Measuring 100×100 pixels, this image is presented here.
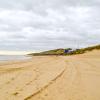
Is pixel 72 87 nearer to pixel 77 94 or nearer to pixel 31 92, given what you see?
pixel 77 94

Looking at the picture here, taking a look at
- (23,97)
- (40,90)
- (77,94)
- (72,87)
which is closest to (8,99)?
(23,97)

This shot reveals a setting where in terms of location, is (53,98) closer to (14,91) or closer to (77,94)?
(77,94)

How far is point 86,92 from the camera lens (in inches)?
361

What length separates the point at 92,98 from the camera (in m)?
8.13

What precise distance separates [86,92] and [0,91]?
344 cm

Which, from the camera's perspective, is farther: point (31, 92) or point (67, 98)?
point (31, 92)

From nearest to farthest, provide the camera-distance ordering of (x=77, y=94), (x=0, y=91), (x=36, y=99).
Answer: (x=36, y=99) < (x=77, y=94) < (x=0, y=91)

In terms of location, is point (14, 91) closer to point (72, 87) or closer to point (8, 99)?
point (8, 99)

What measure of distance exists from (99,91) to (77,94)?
1157 mm

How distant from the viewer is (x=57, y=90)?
960 cm

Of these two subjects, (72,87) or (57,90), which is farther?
(72,87)

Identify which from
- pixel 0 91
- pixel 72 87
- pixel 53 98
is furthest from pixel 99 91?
pixel 0 91

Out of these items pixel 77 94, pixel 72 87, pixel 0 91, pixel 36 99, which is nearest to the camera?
pixel 36 99

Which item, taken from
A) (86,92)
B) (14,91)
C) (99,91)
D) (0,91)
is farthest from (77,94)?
(0,91)
